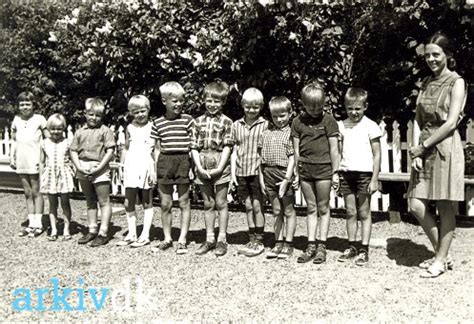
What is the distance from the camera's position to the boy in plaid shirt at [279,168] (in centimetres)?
517

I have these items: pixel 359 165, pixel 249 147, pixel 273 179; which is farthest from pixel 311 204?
pixel 249 147

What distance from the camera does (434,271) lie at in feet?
14.9

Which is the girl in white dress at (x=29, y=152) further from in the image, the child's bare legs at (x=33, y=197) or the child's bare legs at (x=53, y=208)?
the child's bare legs at (x=53, y=208)

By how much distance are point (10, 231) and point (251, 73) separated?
3.56 metres

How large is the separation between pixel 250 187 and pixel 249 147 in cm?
39

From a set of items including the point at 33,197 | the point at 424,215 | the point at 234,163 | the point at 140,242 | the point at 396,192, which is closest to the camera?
the point at 424,215

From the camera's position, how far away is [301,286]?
4379mm

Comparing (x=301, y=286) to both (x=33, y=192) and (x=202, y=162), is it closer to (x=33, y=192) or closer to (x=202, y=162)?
(x=202, y=162)

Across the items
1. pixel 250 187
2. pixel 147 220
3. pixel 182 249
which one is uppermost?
pixel 250 187

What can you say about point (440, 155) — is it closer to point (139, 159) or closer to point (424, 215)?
point (424, 215)

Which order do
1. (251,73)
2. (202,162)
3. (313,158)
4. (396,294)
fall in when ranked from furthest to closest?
(251,73) < (202,162) < (313,158) < (396,294)

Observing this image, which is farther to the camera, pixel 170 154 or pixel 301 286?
pixel 170 154

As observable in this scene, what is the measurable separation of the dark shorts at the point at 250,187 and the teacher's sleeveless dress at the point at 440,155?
4.83ft

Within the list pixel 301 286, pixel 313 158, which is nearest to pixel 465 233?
→ pixel 313 158
